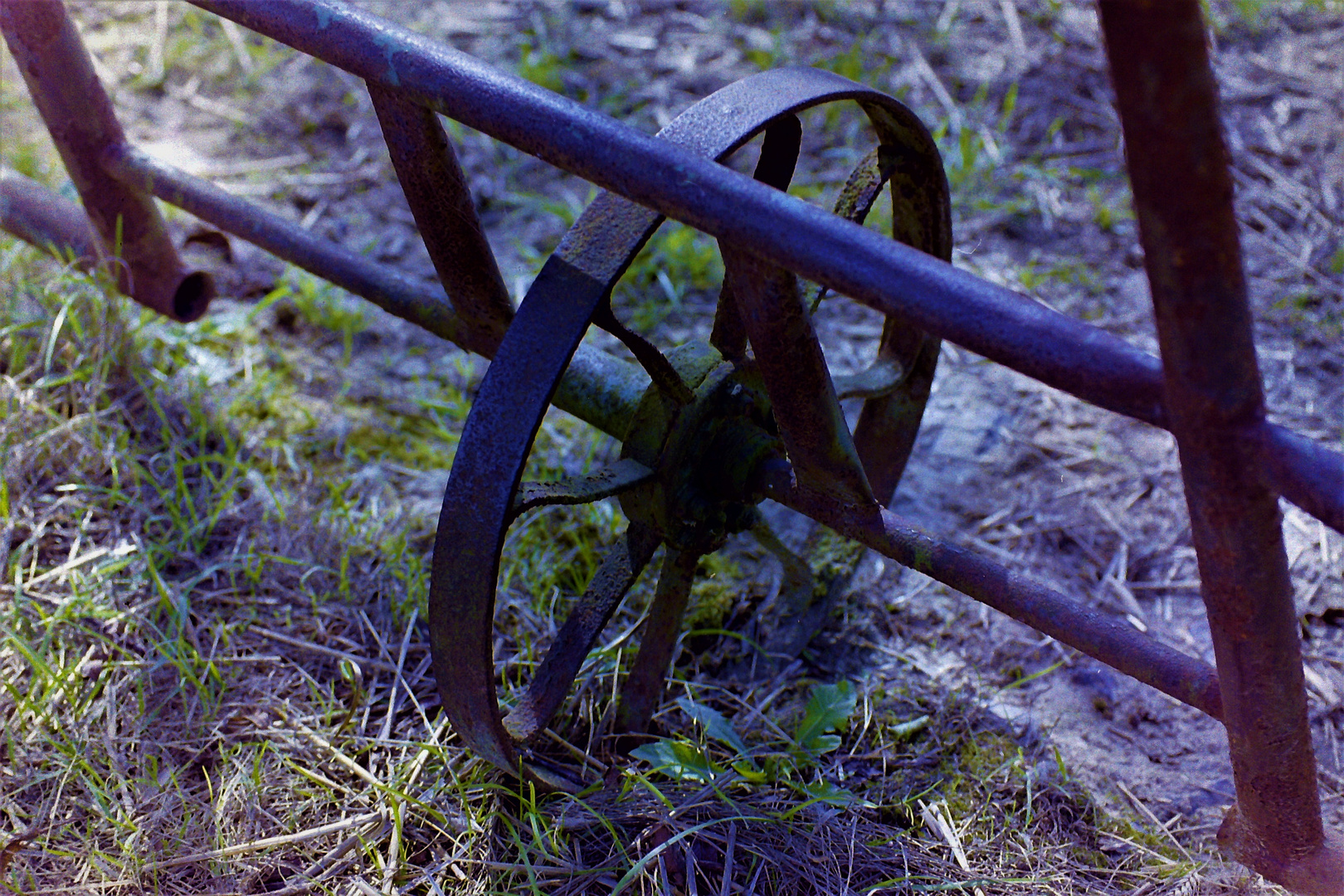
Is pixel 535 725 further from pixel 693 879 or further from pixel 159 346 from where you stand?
pixel 159 346

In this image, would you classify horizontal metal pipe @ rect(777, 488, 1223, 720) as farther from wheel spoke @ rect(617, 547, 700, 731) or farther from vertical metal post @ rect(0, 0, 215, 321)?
vertical metal post @ rect(0, 0, 215, 321)

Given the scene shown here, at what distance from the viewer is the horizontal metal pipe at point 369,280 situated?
67.2 inches

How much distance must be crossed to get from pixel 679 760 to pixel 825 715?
0.88 feet

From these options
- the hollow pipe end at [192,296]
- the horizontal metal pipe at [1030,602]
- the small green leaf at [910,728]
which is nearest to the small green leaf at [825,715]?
the small green leaf at [910,728]

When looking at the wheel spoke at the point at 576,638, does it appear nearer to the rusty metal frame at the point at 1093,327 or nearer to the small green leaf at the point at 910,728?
the rusty metal frame at the point at 1093,327

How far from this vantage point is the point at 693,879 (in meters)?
1.56

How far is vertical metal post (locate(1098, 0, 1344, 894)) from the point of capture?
34.2 inches

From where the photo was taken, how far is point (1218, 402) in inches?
39.8

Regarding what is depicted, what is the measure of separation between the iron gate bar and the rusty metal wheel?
0.45 feet

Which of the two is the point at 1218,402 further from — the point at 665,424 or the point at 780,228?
the point at 665,424

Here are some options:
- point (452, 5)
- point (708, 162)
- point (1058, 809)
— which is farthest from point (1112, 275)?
point (452, 5)

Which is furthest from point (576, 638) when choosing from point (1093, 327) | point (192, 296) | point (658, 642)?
point (192, 296)

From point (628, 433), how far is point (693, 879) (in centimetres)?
67

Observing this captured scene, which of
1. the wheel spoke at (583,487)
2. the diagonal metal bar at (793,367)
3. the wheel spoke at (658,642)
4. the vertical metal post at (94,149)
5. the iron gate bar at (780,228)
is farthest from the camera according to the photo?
the vertical metal post at (94,149)
